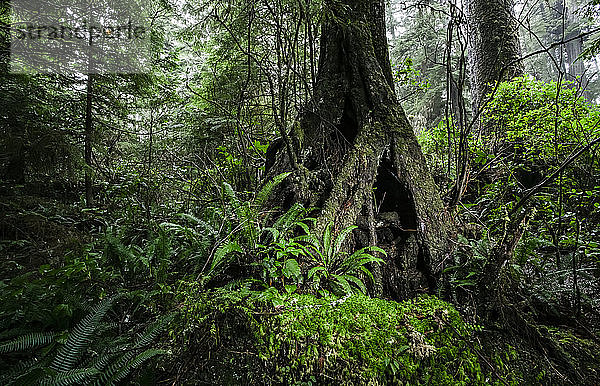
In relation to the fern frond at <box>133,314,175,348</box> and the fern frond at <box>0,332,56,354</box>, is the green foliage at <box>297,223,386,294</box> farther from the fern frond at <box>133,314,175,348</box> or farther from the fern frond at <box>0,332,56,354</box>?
the fern frond at <box>0,332,56,354</box>

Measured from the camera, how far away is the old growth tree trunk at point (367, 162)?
3045 mm

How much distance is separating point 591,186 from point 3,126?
9178 millimetres

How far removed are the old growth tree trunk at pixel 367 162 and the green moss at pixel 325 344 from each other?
664 millimetres

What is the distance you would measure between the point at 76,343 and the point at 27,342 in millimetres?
351

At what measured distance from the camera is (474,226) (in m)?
3.48

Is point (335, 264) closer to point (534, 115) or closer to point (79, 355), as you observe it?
point (79, 355)

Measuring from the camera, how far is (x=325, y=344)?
1.95 meters

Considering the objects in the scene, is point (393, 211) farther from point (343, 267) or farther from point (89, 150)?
point (89, 150)

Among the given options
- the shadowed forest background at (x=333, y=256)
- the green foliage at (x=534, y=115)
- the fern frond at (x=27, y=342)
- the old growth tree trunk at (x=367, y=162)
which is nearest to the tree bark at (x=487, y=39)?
the green foliage at (x=534, y=115)

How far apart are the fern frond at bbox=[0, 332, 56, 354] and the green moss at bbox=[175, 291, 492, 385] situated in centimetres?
94

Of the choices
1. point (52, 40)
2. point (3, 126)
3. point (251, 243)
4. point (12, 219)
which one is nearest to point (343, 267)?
point (251, 243)

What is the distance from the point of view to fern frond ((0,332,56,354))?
6.07ft

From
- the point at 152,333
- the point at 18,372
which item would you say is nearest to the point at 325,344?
the point at 152,333

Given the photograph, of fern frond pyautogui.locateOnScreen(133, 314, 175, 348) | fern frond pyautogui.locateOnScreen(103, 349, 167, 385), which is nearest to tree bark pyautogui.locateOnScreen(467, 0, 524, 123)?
fern frond pyautogui.locateOnScreen(133, 314, 175, 348)
